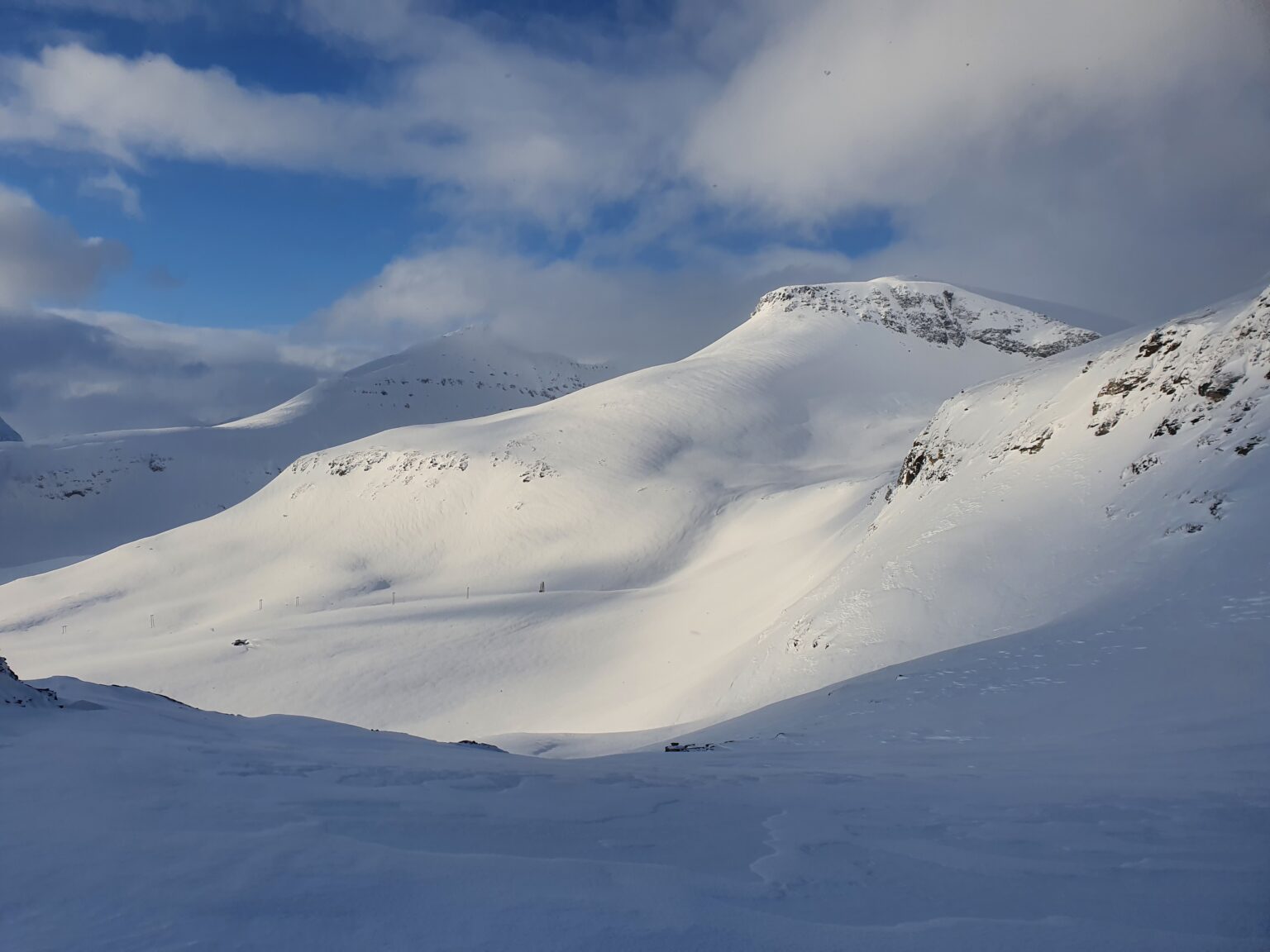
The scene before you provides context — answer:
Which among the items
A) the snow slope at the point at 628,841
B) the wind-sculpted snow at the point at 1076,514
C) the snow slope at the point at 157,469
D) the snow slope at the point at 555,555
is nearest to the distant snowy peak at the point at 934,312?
the snow slope at the point at 555,555

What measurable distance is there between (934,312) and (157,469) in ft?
327

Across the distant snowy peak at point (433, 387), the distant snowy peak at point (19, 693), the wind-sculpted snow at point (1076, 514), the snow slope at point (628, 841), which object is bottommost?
the snow slope at point (628, 841)

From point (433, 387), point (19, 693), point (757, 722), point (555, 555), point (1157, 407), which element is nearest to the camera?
point (19, 693)

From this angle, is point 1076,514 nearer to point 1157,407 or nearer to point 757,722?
point 1157,407

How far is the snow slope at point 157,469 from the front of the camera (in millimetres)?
93000

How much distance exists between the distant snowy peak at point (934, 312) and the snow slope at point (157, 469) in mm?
75177

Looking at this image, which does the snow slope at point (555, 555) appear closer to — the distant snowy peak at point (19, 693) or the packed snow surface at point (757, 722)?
the packed snow surface at point (757, 722)

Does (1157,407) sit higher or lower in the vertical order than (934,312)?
lower

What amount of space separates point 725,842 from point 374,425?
14608cm

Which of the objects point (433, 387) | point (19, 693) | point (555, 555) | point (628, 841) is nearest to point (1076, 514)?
point (628, 841)

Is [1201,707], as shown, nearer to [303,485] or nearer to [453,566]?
[453,566]

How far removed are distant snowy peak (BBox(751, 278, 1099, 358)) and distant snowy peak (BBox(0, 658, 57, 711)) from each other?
267 feet

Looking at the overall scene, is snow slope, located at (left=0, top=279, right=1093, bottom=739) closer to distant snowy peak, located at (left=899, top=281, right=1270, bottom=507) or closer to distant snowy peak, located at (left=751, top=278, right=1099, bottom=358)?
distant snowy peak, located at (left=751, top=278, right=1099, bottom=358)

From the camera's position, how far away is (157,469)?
105125mm
